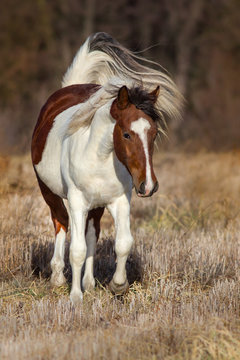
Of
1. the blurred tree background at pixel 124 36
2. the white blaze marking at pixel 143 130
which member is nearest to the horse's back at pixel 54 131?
the white blaze marking at pixel 143 130

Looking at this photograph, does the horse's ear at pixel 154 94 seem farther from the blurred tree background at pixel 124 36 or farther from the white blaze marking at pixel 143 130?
the blurred tree background at pixel 124 36

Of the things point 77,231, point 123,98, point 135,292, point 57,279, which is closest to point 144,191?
point 123,98

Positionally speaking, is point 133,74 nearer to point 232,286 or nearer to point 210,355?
point 232,286

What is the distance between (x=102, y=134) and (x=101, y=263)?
179cm

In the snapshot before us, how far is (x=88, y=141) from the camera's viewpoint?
190 inches

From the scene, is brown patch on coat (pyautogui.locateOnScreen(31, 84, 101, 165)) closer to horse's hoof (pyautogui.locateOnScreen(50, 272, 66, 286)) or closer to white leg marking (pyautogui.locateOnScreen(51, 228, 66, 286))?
white leg marking (pyautogui.locateOnScreen(51, 228, 66, 286))

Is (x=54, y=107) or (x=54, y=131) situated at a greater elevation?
(x=54, y=107)

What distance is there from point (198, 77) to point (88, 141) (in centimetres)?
2068

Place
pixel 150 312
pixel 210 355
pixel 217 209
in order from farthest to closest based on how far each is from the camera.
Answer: pixel 217 209, pixel 150 312, pixel 210 355

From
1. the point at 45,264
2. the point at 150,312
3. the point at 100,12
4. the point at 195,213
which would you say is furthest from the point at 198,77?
the point at 150,312

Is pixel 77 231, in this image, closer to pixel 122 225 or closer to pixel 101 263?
pixel 122 225

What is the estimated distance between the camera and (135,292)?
5.25 metres

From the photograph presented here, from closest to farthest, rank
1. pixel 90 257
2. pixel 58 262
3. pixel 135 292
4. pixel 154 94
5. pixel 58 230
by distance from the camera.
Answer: pixel 154 94 → pixel 135 292 → pixel 90 257 → pixel 58 262 → pixel 58 230

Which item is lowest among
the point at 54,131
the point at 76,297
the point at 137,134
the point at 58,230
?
the point at 76,297
